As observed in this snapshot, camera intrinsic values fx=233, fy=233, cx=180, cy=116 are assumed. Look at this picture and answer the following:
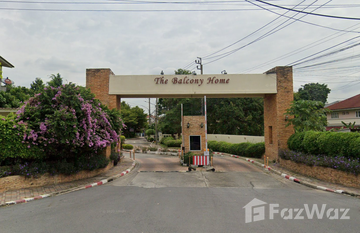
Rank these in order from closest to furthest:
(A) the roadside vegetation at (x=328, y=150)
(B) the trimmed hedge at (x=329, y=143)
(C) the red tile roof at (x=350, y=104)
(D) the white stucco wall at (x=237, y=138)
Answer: (A) the roadside vegetation at (x=328, y=150) < (B) the trimmed hedge at (x=329, y=143) < (D) the white stucco wall at (x=237, y=138) < (C) the red tile roof at (x=350, y=104)

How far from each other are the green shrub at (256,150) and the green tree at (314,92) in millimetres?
30253

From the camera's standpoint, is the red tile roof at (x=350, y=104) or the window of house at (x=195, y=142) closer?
the window of house at (x=195, y=142)

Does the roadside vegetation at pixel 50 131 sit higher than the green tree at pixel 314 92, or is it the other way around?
the green tree at pixel 314 92

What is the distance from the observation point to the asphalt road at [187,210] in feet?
17.4

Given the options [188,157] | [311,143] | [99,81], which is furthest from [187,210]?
[99,81]

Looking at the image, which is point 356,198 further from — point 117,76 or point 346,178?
point 117,76

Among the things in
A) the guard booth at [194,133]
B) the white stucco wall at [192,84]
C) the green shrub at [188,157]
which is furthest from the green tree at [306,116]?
the green shrub at [188,157]

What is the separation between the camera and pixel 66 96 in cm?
934

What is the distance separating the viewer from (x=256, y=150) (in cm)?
2017

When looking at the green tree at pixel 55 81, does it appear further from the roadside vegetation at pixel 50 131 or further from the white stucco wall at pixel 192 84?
the white stucco wall at pixel 192 84

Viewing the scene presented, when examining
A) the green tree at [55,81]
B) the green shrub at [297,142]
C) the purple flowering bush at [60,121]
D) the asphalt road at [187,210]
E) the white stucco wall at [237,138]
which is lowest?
the asphalt road at [187,210]

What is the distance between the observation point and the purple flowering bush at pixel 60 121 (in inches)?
344

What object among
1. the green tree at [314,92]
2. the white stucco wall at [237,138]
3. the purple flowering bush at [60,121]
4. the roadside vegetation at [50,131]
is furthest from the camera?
the green tree at [314,92]

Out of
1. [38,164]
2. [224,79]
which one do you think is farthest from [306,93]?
[38,164]
